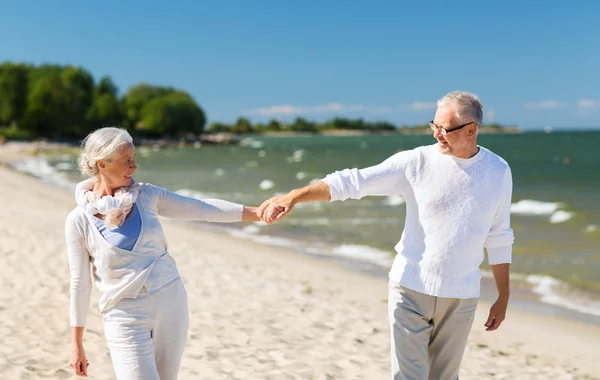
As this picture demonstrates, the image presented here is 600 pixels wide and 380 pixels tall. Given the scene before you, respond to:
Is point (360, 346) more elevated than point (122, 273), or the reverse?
point (122, 273)

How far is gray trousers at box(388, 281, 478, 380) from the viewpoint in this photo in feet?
9.50

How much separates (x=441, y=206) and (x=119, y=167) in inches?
60.9

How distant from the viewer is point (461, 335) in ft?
9.73

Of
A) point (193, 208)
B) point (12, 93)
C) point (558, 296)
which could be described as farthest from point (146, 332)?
point (12, 93)

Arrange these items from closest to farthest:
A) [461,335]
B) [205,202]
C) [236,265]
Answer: [461,335]
[205,202]
[236,265]

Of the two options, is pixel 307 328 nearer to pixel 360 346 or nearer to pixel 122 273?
pixel 360 346

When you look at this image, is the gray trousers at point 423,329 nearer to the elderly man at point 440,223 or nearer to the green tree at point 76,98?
the elderly man at point 440,223

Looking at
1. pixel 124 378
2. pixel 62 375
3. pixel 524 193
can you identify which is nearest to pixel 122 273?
pixel 124 378

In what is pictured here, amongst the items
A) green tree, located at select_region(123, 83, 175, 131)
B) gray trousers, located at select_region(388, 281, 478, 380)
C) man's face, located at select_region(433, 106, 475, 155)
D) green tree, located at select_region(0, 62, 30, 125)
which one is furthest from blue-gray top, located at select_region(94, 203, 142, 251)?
green tree, located at select_region(123, 83, 175, 131)

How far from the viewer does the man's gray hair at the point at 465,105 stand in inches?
112

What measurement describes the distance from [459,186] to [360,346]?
12.3ft

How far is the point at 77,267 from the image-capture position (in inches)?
111

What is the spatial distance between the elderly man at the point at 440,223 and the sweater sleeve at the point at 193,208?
0.45 m

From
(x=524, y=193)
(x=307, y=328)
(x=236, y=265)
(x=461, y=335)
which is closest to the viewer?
(x=461, y=335)
